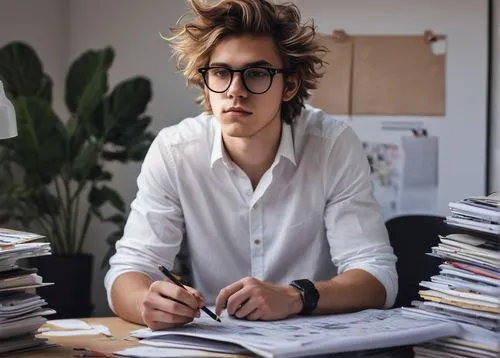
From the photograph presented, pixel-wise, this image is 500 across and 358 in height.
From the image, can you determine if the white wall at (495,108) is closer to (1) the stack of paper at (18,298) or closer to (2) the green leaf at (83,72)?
(2) the green leaf at (83,72)

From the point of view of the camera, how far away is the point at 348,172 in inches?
90.4

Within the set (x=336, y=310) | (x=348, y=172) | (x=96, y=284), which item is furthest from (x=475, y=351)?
(x=96, y=284)

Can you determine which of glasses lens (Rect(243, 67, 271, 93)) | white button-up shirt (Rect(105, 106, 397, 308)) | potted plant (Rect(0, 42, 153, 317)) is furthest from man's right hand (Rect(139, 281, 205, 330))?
potted plant (Rect(0, 42, 153, 317))

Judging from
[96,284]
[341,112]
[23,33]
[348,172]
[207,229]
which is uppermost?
[23,33]

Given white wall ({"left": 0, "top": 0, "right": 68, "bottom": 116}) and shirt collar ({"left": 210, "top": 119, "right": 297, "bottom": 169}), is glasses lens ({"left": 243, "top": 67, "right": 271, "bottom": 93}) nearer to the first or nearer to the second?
shirt collar ({"left": 210, "top": 119, "right": 297, "bottom": 169})

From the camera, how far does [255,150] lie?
2305mm

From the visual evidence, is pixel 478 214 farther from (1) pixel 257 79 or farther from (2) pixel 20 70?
(2) pixel 20 70

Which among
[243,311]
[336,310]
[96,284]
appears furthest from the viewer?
[96,284]

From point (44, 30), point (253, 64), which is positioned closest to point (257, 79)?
point (253, 64)

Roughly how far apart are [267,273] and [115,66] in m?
1.93

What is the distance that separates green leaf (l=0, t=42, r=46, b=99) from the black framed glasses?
5.24 ft

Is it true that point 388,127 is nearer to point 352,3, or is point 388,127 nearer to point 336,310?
point 352,3

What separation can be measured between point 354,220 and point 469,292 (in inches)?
23.8

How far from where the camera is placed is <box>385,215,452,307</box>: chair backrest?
2.76m
